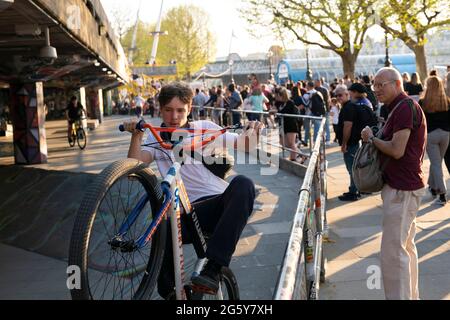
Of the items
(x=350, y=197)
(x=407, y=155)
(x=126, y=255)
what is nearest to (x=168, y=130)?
(x=126, y=255)

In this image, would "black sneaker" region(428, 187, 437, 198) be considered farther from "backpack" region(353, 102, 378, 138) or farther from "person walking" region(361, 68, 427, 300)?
"person walking" region(361, 68, 427, 300)

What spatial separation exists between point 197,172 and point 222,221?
1.94 feet

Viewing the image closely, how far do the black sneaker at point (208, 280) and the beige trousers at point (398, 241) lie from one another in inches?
66.8

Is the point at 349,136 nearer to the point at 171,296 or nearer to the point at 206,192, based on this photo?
the point at 206,192

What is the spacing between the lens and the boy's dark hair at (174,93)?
351cm

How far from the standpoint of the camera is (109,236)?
300 centimetres

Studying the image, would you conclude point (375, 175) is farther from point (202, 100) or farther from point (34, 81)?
point (202, 100)

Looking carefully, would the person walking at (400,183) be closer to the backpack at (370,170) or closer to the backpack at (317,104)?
the backpack at (370,170)

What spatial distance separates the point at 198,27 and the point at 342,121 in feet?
260

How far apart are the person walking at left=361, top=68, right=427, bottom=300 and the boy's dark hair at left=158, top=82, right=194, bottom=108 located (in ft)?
5.17

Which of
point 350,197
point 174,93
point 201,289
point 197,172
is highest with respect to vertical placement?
point 174,93

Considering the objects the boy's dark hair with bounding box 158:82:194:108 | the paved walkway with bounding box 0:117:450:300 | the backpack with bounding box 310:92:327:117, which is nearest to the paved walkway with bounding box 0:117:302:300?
the paved walkway with bounding box 0:117:450:300

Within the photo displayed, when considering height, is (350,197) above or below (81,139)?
below
